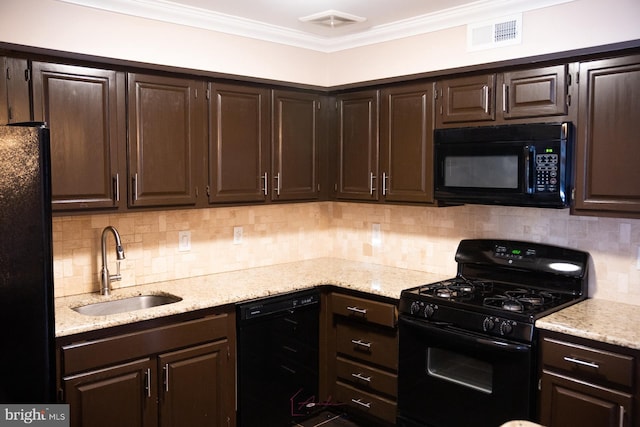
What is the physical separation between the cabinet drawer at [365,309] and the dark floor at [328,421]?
720mm

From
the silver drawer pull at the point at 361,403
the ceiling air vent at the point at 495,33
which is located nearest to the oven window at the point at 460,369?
the silver drawer pull at the point at 361,403

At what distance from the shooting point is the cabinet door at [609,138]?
2.53 m

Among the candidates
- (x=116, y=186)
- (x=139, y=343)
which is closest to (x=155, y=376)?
(x=139, y=343)

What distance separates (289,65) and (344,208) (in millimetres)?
1127

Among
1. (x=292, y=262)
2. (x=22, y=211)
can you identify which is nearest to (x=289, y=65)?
(x=292, y=262)

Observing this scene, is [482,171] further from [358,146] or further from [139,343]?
[139,343]

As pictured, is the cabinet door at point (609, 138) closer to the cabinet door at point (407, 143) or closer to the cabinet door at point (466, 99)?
the cabinet door at point (466, 99)

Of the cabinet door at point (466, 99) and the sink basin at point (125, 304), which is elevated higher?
the cabinet door at point (466, 99)

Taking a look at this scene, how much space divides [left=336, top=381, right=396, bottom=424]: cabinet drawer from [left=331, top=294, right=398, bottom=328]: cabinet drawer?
18.5 inches

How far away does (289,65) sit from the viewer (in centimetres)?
375

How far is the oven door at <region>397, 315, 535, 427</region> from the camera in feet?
8.44

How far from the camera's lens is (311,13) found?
3250 mm

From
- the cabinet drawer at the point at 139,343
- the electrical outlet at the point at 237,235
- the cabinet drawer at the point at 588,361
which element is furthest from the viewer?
the electrical outlet at the point at 237,235

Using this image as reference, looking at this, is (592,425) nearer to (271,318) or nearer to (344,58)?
(271,318)
